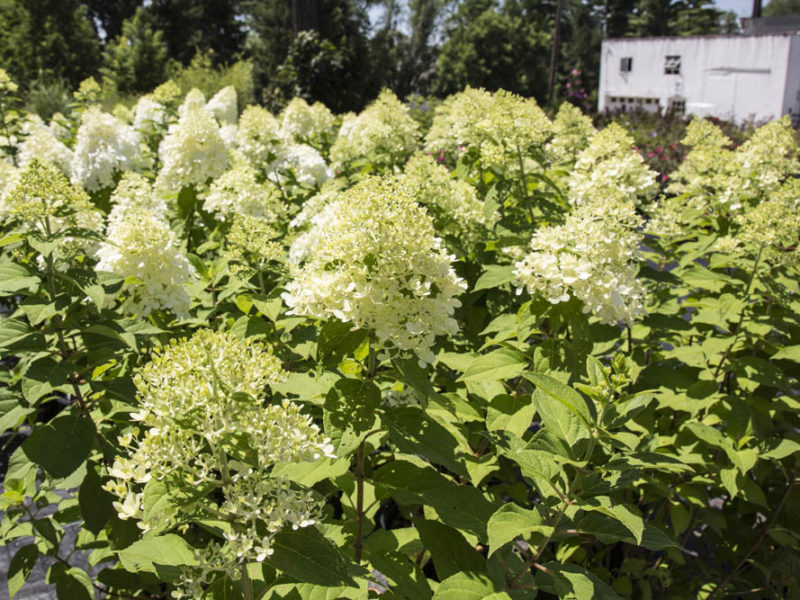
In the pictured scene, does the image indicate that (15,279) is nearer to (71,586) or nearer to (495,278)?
(71,586)

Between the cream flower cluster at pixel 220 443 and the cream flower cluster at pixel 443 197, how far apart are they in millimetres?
2009

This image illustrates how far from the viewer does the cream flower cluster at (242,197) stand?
3449mm

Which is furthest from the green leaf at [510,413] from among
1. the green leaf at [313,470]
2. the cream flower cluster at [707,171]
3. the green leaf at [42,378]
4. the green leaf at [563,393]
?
the cream flower cluster at [707,171]

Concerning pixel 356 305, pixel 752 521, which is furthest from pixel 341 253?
pixel 752 521

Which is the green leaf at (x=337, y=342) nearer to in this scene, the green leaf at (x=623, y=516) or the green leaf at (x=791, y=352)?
the green leaf at (x=623, y=516)

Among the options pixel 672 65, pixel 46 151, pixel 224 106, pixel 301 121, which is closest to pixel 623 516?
pixel 46 151

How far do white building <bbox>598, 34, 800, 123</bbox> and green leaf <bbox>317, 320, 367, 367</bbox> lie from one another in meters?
30.6

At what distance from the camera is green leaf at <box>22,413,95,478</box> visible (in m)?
1.88

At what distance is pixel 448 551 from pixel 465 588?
236 mm

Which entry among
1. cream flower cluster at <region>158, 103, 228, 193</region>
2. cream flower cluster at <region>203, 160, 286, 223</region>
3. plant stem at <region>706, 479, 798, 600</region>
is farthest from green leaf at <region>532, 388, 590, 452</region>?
cream flower cluster at <region>158, 103, 228, 193</region>

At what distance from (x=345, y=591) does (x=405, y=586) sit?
0.72 feet

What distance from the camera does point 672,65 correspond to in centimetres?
3550

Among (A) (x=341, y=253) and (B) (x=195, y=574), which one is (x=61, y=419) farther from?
(A) (x=341, y=253)

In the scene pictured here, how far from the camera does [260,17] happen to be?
1430 inches
